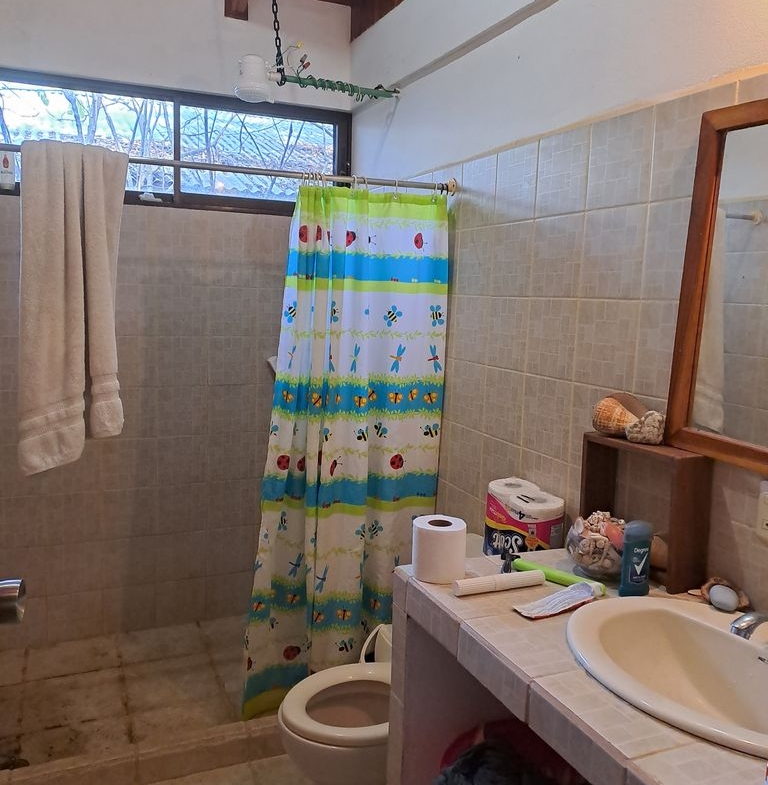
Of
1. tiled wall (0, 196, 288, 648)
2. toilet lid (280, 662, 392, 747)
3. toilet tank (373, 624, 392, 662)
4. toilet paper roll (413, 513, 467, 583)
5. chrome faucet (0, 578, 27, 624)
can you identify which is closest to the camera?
chrome faucet (0, 578, 27, 624)

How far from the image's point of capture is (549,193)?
6.12ft

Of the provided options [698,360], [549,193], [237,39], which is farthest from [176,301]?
[698,360]

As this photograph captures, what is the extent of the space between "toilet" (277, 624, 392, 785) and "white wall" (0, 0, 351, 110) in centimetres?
213

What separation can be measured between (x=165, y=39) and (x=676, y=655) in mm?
2582

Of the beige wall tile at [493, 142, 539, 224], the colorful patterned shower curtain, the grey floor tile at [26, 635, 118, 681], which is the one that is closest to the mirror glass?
the beige wall tile at [493, 142, 539, 224]

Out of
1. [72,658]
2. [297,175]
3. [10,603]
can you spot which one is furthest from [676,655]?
[72,658]

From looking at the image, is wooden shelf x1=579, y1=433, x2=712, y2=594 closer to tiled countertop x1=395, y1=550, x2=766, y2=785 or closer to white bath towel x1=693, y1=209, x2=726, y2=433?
white bath towel x1=693, y1=209, x2=726, y2=433

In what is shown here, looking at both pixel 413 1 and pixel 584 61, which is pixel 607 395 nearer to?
pixel 584 61

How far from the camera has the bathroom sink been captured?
3.81 feet

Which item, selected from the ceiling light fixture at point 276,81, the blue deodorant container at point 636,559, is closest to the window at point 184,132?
the ceiling light fixture at point 276,81

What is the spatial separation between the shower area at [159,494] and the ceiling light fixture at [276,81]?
509 mm

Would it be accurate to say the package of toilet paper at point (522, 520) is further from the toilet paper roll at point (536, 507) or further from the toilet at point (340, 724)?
the toilet at point (340, 724)

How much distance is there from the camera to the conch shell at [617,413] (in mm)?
1554

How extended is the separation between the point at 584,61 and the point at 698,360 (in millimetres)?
803
